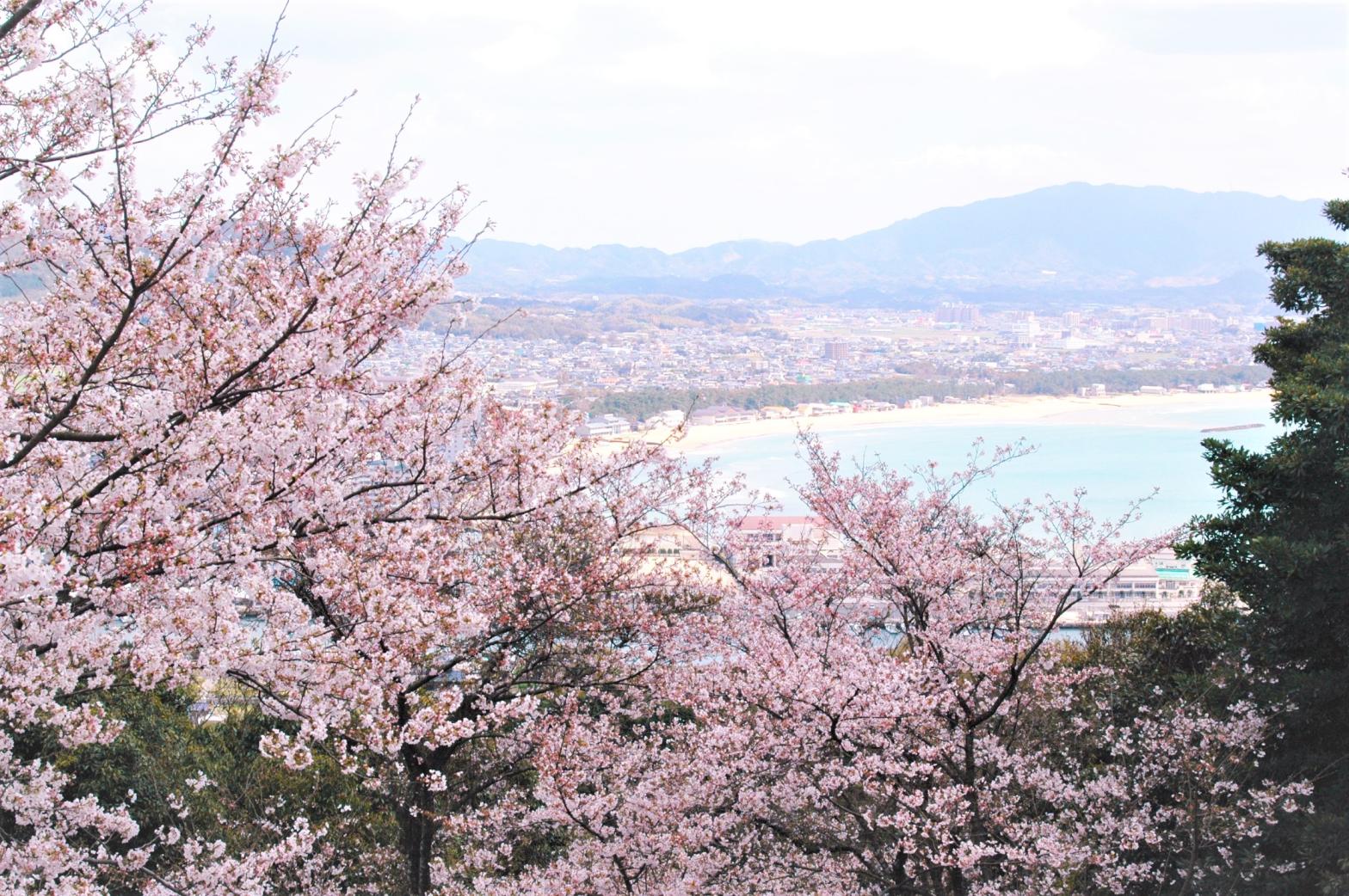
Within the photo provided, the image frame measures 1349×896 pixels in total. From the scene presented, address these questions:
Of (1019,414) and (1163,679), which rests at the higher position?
(1019,414)

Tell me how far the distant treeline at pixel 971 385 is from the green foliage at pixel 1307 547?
22637 mm

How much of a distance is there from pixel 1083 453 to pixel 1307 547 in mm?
25002

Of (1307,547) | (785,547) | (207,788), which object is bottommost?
(207,788)

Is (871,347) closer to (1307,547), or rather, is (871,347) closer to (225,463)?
(1307,547)

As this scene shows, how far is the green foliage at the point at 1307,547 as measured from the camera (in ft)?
19.9

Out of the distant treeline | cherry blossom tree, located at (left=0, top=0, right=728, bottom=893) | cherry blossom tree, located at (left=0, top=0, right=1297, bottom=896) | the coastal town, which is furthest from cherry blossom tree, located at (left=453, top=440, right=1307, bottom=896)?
the distant treeline

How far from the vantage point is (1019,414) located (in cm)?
4038

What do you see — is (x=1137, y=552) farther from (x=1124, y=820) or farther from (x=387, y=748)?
(x=387, y=748)

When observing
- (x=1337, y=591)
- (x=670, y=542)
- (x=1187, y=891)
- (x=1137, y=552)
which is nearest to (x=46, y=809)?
(x=670, y=542)

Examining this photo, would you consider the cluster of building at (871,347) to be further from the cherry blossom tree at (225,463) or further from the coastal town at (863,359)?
the cherry blossom tree at (225,463)

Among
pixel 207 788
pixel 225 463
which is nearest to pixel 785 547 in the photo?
pixel 225 463

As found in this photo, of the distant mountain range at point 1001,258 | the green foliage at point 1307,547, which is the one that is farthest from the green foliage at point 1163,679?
the distant mountain range at point 1001,258

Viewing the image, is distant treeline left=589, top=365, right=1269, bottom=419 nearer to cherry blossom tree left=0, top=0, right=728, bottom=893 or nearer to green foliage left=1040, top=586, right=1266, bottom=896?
green foliage left=1040, top=586, right=1266, bottom=896

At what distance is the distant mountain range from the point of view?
102 m
